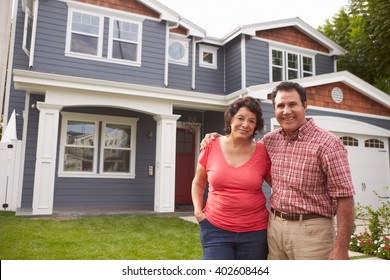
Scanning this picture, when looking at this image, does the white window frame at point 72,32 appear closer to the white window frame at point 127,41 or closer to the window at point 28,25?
the white window frame at point 127,41

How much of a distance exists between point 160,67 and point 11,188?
4.45 meters

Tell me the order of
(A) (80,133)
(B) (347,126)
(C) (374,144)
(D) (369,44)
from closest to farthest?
(B) (347,126), (A) (80,133), (C) (374,144), (D) (369,44)

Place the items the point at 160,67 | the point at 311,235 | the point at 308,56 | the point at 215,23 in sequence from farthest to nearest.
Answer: the point at 308,56 → the point at 160,67 → the point at 215,23 → the point at 311,235

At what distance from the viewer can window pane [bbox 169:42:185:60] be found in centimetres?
939

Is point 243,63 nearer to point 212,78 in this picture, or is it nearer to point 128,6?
point 212,78

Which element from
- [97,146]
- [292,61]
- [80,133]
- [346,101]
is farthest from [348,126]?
[80,133]

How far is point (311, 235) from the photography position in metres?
1.62

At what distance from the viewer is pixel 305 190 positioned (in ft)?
5.37

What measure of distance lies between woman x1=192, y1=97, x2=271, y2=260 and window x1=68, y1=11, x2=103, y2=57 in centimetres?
698

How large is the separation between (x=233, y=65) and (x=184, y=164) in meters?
3.21

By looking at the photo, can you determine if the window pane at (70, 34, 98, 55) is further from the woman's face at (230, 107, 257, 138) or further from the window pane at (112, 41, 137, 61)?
the woman's face at (230, 107, 257, 138)

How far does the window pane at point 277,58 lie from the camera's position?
32.6 feet
